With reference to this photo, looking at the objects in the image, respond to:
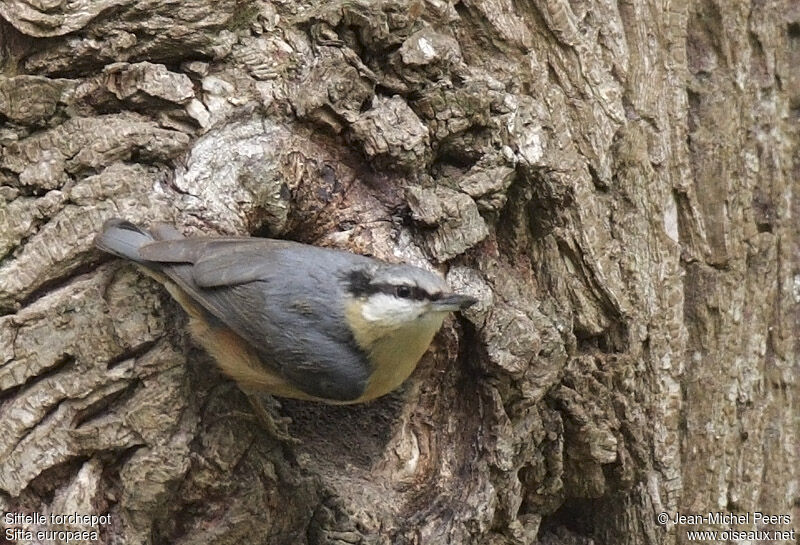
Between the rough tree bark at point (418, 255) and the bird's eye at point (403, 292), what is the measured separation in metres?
0.26

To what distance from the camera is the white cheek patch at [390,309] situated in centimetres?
263

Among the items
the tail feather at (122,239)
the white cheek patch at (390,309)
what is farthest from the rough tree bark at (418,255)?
the white cheek patch at (390,309)

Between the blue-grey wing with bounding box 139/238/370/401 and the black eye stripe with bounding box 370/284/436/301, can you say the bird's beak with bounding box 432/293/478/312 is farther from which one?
the blue-grey wing with bounding box 139/238/370/401

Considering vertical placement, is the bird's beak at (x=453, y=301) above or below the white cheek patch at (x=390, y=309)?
above

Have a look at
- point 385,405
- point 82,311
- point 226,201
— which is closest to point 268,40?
point 226,201

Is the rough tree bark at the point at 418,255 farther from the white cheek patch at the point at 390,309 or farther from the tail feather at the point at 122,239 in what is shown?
the white cheek patch at the point at 390,309

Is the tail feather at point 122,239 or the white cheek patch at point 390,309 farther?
the white cheek patch at point 390,309

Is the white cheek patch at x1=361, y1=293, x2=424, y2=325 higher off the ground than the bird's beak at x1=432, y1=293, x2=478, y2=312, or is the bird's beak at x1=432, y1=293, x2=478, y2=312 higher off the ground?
the bird's beak at x1=432, y1=293, x2=478, y2=312

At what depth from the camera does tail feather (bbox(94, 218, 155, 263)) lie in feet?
8.18

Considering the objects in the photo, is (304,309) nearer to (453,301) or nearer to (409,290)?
(409,290)

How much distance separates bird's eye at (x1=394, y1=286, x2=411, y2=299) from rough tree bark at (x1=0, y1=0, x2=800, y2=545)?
0.87 ft

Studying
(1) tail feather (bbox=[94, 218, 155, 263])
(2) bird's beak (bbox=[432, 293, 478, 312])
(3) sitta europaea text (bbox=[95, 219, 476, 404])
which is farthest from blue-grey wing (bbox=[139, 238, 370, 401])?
(2) bird's beak (bbox=[432, 293, 478, 312])

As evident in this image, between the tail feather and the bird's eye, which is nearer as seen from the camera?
the tail feather

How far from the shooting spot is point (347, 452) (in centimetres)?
298
